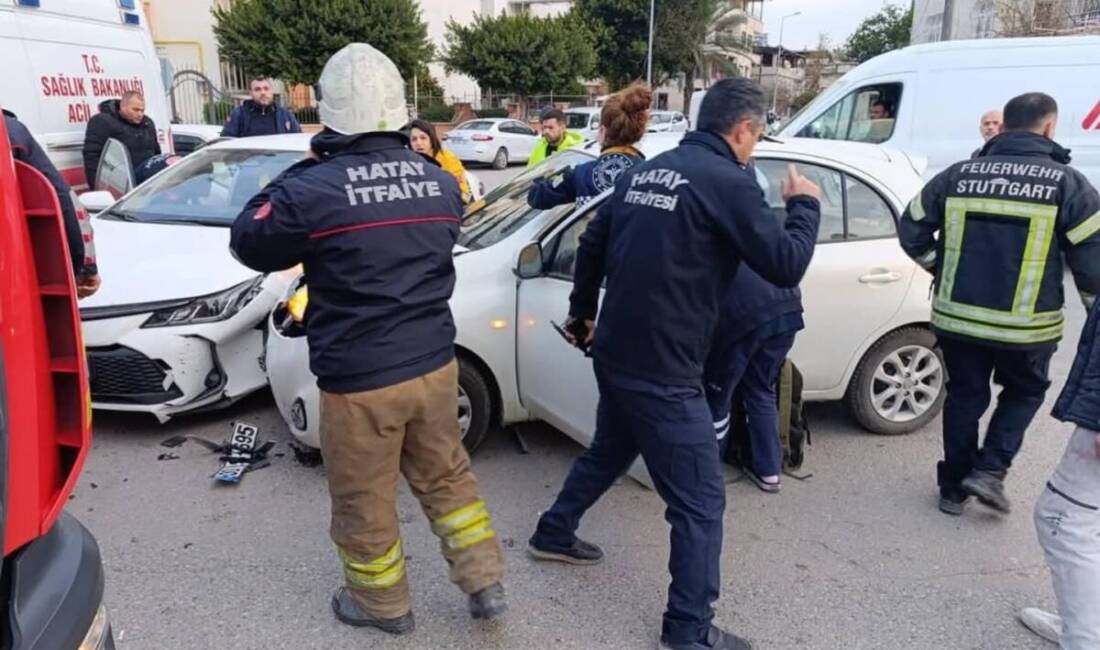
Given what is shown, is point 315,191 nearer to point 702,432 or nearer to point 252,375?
point 702,432

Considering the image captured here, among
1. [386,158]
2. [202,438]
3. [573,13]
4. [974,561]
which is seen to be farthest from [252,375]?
[573,13]

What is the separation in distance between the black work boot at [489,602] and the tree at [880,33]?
73.0m

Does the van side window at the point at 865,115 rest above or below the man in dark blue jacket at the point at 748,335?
above

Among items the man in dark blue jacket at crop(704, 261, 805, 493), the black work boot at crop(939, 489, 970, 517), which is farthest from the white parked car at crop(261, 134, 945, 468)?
the black work boot at crop(939, 489, 970, 517)

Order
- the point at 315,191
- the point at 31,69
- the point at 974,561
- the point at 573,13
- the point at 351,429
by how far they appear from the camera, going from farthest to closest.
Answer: the point at 573,13, the point at 31,69, the point at 974,561, the point at 351,429, the point at 315,191

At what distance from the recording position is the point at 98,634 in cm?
172

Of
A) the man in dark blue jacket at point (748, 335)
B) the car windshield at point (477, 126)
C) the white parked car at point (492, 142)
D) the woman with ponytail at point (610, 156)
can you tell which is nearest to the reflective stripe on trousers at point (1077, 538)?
the man in dark blue jacket at point (748, 335)

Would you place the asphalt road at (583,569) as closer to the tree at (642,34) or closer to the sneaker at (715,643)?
the sneaker at (715,643)

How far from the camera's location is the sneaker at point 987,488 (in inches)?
140

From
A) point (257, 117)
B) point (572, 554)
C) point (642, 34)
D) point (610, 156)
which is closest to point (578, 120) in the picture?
point (257, 117)

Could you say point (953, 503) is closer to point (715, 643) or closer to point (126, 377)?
point (715, 643)

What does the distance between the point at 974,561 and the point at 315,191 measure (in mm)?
2798

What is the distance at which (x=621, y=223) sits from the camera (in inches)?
104

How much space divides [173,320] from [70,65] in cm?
390
